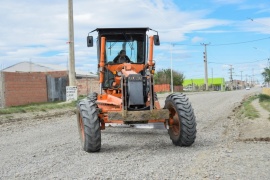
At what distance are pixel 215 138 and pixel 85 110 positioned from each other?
145 inches

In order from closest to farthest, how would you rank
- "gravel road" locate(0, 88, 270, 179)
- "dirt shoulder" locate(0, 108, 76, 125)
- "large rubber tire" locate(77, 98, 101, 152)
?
1. "gravel road" locate(0, 88, 270, 179)
2. "large rubber tire" locate(77, 98, 101, 152)
3. "dirt shoulder" locate(0, 108, 76, 125)

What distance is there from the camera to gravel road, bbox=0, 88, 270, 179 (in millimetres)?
6691

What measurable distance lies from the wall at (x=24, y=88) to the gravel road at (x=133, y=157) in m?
12.9

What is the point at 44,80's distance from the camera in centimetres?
2939

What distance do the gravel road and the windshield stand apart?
2.18 meters

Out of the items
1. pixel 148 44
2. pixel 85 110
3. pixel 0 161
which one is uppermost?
pixel 148 44

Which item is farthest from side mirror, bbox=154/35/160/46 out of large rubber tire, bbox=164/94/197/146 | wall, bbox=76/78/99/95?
wall, bbox=76/78/99/95

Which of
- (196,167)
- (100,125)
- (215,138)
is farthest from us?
(215,138)

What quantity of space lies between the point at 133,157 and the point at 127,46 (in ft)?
13.5

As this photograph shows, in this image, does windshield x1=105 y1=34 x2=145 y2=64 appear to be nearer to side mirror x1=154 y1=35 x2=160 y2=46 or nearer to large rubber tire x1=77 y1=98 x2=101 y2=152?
side mirror x1=154 y1=35 x2=160 y2=46

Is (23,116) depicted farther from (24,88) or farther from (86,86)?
(86,86)

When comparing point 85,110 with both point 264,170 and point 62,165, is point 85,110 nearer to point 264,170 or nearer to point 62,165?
point 62,165

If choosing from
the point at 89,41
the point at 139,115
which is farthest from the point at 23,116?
the point at 139,115

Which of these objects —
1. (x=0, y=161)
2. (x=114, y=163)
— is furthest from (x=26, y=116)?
(x=114, y=163)
